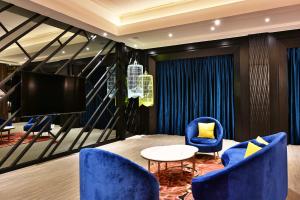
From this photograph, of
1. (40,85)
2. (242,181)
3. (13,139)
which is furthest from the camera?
(13,139)

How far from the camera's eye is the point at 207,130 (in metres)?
4.63

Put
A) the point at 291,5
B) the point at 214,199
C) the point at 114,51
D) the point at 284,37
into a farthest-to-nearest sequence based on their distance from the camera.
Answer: the point at 114,51 < the point at 284,37 < the point at 291,5 < the point at 214,199

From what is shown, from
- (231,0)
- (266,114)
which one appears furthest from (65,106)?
(266,114)

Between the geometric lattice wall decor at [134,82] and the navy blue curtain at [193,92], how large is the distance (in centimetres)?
110

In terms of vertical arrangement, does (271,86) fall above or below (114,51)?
below

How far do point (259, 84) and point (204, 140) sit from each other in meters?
2.15

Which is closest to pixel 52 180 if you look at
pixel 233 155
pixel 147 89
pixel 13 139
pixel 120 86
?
pixel 233 155

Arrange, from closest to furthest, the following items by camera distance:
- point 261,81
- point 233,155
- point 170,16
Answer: point 233,155
point 170,16
point 261,81

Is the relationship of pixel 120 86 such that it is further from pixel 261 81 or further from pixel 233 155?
pixel 233 155

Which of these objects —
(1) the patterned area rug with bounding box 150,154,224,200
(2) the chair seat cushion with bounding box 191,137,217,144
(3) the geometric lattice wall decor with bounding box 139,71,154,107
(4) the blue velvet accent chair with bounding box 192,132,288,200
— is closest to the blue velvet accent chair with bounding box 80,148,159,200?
(4) the blue velvet accent chair with bounding box 192,132,288,200

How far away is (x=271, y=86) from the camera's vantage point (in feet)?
17.7

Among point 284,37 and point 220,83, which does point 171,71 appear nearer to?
point 220,83

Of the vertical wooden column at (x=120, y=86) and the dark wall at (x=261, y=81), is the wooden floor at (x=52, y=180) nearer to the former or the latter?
the dark wall at (x=261, y=81)

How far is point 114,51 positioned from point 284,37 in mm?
4306
